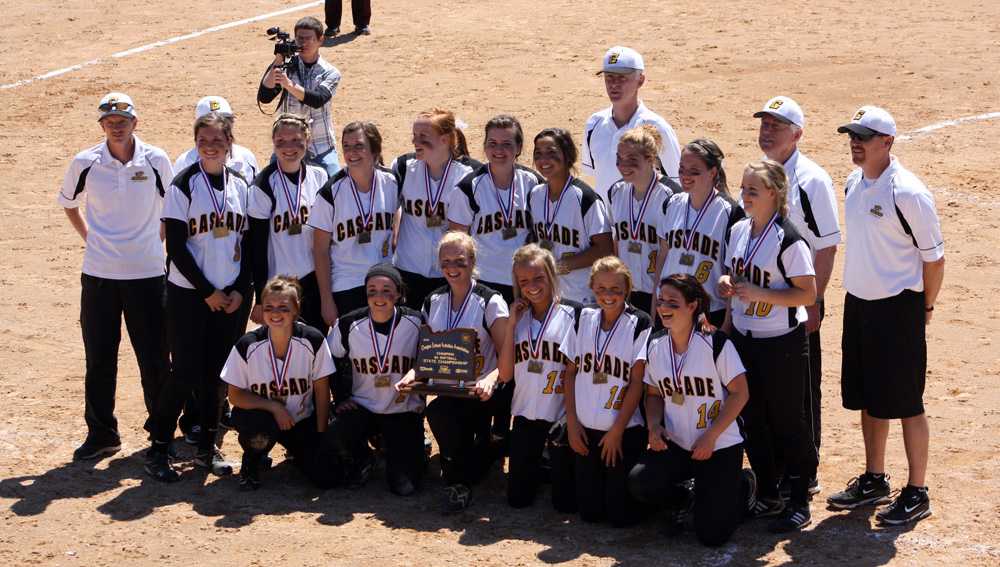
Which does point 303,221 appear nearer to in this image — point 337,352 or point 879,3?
point 337,352

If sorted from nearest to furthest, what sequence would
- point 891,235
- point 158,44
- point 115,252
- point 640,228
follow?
1. point 891,235
2. point 640,228
3. point 115,252
4. point 158,44

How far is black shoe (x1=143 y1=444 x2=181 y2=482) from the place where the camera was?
8.70 metres

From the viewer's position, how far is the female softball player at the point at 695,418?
24.9ft

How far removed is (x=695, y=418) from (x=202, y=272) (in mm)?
3103

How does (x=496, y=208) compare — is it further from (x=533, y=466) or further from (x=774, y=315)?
(x=774, y=315)

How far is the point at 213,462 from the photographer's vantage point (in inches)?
348

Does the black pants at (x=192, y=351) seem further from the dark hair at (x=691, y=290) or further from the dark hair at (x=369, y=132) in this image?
the dark hair at (x=691, y=290)

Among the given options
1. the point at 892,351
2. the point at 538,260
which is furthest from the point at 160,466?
the point at 892,351

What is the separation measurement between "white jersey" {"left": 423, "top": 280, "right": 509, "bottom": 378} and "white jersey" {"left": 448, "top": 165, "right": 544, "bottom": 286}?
13.7 inches

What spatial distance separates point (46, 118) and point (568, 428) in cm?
1125

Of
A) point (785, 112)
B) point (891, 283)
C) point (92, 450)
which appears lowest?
point (92, 450)

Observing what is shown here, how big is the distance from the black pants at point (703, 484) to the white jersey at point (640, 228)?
107 centimetres

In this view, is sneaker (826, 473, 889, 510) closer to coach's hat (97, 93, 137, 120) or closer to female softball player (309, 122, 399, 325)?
female softball player (309, 122, 399, 325)

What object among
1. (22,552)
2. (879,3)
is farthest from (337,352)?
(879,3)
